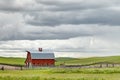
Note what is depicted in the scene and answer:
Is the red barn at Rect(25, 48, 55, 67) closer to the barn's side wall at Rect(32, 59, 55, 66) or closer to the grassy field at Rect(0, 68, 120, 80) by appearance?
the barn's side wall at Rect(32, 59, 55, 66)

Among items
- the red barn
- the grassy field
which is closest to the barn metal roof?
the red barn

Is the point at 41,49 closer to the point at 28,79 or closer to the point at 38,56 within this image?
the point at 38,56

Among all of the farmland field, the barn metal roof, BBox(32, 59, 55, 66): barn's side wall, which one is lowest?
the farmland field

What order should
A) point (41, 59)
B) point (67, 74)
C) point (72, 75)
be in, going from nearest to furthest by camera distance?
point (72, 75) → point (67, 74) → point (41, 59)

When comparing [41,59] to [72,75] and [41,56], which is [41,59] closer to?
[41,56]

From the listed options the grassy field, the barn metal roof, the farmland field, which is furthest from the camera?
the barn metal roof

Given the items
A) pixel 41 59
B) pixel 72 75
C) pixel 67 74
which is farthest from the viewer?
pixel 41 59

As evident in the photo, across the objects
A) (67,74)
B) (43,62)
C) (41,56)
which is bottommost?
(67,74)

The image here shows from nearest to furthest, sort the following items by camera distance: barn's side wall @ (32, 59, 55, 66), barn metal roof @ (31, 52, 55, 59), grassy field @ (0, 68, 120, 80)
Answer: grassy field @ (0, 68, 120, 80)
barn metal roof @ (31, 52, 55, 59)
barn's side wall @ (32, 59, 55, 66)

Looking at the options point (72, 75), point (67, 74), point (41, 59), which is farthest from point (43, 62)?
point (72, 75)

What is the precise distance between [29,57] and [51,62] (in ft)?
21.7

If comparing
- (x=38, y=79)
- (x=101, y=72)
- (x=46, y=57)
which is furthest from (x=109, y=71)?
(x=46, y=57)

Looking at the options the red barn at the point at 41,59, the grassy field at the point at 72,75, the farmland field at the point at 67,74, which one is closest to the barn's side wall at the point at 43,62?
the red barn at the point at 41,59

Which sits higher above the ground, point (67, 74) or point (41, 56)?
point (41, 56)
